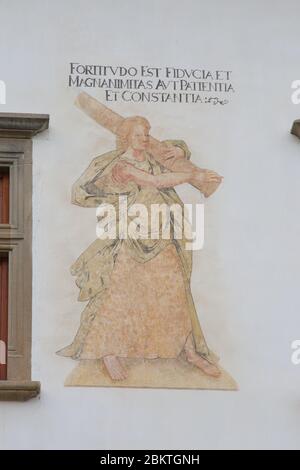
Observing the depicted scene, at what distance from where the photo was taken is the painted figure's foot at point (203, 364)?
1368cm

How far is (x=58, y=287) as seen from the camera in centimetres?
1377

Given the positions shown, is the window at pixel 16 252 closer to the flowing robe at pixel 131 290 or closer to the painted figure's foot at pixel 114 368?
the flowing robe at pixel 131 290

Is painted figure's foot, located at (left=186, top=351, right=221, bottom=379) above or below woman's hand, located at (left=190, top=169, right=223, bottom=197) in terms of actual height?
below

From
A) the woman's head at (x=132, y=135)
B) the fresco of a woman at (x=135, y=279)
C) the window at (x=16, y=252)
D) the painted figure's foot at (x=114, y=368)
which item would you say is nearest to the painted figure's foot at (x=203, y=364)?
the fresco of a woman at (x=135, y=279)

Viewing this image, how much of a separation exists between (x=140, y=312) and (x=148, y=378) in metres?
0.49

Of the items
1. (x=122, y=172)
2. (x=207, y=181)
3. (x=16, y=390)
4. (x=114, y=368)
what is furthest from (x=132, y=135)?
Answer: (x=16, y=390)

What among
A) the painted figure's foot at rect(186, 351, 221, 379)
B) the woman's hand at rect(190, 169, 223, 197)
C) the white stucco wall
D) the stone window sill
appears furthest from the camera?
the woman's hand at rect(190, 169, 223, 197)

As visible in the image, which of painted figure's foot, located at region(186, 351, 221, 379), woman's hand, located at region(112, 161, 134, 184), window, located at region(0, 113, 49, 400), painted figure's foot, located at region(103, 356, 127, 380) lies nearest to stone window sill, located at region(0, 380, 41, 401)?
window, located at region(0, 113, 49, 400)

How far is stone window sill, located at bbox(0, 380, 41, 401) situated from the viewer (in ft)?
43.9

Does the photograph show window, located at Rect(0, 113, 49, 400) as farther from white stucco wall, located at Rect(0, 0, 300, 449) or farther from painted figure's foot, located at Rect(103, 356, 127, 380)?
painted figure's foot, located at Rect(103, 356, 127, 380)

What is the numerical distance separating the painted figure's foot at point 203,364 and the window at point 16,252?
1116mm

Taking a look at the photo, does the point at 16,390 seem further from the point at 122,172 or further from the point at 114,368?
the point at 122,172

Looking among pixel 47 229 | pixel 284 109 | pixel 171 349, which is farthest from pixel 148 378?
pixel 284 109

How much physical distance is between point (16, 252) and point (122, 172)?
0.99 m
